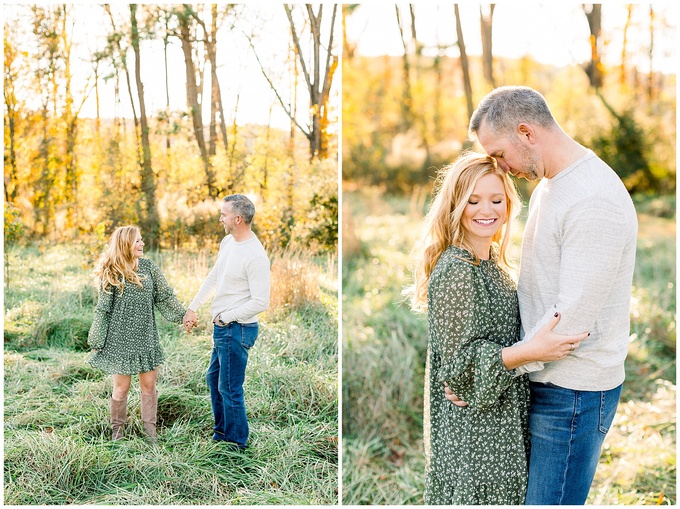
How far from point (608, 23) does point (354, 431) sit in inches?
277

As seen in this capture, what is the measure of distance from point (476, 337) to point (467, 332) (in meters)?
0.04

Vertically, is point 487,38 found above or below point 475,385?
above

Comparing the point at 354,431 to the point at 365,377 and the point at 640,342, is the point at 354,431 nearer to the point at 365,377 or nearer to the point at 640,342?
the point at 365,377

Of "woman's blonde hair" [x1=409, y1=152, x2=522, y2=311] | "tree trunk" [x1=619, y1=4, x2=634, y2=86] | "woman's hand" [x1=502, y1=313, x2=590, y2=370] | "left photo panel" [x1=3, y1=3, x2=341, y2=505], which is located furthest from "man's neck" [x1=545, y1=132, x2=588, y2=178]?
"tree trunk" [x1=619, y1=4, x2=634, y2=86]

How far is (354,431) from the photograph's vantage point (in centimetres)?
417

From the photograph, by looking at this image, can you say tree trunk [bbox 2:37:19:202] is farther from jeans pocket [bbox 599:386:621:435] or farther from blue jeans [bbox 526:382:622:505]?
jeans pocket [bbox 599:386:621:435]

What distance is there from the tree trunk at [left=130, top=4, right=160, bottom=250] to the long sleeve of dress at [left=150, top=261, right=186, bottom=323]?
163mm

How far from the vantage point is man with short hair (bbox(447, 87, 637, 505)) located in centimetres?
195

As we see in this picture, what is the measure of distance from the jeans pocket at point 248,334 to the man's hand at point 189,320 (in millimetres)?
219

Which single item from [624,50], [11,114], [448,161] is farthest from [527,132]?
[624,50]

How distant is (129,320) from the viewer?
2871 millimetres

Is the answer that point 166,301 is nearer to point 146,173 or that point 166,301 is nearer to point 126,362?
point 126,362

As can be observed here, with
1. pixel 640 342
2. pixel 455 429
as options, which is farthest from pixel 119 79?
pixel 640 342

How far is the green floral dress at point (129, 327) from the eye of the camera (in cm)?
287
